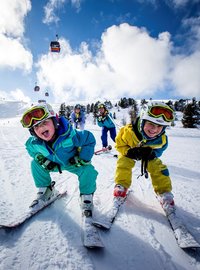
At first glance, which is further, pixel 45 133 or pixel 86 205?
pixel 45 133

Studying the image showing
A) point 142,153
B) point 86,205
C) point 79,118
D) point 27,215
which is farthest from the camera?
point 79,118

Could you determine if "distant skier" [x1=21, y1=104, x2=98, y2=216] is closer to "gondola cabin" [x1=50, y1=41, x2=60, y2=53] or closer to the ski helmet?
the ski helmet

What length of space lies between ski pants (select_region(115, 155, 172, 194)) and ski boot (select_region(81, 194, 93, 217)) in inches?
25.3

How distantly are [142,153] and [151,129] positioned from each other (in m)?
0.45

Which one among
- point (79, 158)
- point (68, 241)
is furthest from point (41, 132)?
point (68, 241)

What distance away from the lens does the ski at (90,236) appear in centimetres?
207

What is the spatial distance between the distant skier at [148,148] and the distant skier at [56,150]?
23.6 inches

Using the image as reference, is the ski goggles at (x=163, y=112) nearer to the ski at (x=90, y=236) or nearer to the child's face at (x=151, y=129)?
the child's face at (x=151, y=129)

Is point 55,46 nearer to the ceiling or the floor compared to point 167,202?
nearer to the ceiling

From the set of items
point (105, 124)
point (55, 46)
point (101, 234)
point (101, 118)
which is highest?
point (55, 46)

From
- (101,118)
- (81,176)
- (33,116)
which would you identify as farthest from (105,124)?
(33,116)

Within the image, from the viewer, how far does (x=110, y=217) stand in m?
2.67

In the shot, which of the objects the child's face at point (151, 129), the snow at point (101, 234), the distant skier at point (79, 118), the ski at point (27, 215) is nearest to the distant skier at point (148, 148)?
the child's face at point (151, 129)

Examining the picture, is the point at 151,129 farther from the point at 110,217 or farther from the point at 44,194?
the point at 44,194
